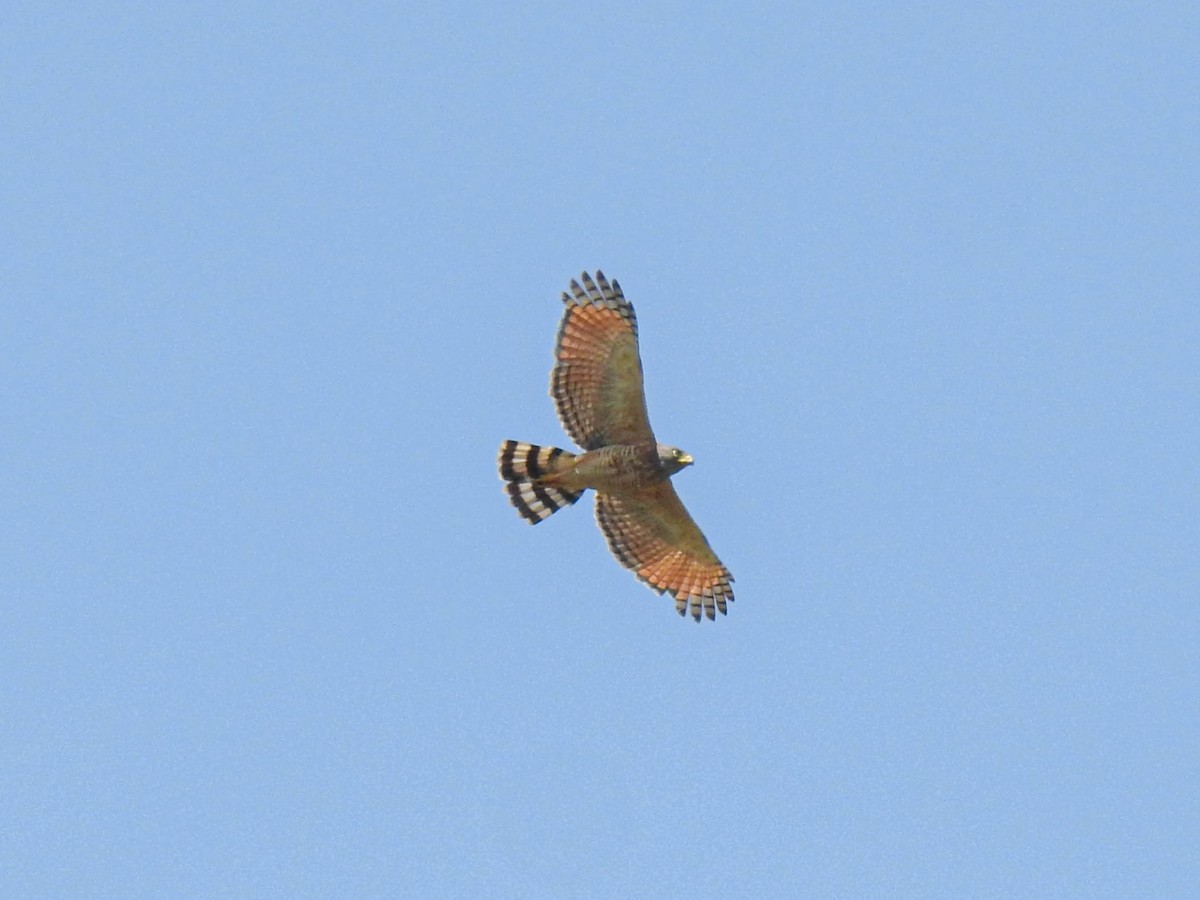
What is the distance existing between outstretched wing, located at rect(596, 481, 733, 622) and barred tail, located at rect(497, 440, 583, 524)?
908 mm

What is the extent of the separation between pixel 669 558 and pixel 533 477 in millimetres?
2444

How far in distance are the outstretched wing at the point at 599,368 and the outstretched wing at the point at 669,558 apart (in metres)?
1.58

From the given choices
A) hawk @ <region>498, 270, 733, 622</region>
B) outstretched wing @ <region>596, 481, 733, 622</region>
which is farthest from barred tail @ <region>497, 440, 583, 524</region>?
outstretched wing @ <region>596, 481, 733, 622</region>

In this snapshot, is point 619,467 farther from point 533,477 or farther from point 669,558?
point 669,558

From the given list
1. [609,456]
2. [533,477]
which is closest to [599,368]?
[609,456]

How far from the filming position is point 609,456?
2606cm

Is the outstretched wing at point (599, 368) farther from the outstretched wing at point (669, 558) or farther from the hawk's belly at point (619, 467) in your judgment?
the outstretched wing at point (669, 558)

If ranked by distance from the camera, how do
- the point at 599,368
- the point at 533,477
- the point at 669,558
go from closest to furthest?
1. the point at 599,368
2. the point at 533,477
3. the point at 669,558

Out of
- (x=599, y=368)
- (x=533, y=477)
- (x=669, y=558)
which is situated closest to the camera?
(x=599, y=368)

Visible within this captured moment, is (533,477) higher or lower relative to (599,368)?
lower

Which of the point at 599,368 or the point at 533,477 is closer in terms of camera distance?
the point at 599,368

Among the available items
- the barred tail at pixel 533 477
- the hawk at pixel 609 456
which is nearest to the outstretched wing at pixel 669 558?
the hawk at pixel 609 456

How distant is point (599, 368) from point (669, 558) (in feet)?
10.8

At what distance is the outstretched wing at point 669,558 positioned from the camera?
27.4 meters
